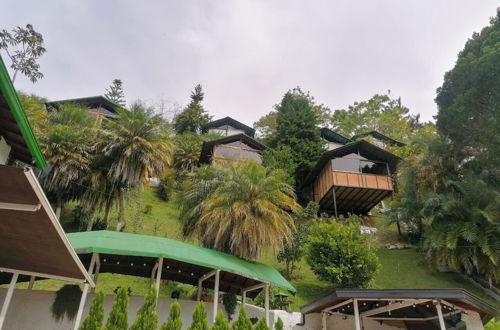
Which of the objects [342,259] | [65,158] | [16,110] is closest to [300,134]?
[342,259]

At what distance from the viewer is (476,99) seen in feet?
47.7

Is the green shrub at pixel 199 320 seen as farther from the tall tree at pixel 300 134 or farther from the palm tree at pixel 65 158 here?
the tall tree at pixel 300 134

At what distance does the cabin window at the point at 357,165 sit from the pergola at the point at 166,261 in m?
12.6

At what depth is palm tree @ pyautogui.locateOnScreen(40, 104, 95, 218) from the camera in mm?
13852

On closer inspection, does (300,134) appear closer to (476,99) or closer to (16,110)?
(476,99)

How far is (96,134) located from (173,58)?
510 cm

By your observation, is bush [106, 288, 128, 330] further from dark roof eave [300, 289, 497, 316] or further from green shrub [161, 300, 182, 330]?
dark roof eave [300, 289, 497, 316]

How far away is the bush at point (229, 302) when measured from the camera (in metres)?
10.0

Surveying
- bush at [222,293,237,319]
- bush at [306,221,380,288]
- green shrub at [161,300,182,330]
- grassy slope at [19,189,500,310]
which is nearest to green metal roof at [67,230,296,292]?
green shrub at [161,300,182,330]

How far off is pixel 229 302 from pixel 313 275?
5964 mm

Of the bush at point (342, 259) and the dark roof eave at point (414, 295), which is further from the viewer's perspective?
the bush at point (342, 259)

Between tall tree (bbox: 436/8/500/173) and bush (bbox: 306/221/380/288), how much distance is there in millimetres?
7644

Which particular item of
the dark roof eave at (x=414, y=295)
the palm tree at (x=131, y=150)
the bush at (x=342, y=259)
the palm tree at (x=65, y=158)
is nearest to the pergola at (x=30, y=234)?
the dark roof eave at (x=414, y=295)

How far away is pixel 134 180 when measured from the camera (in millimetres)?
15070
